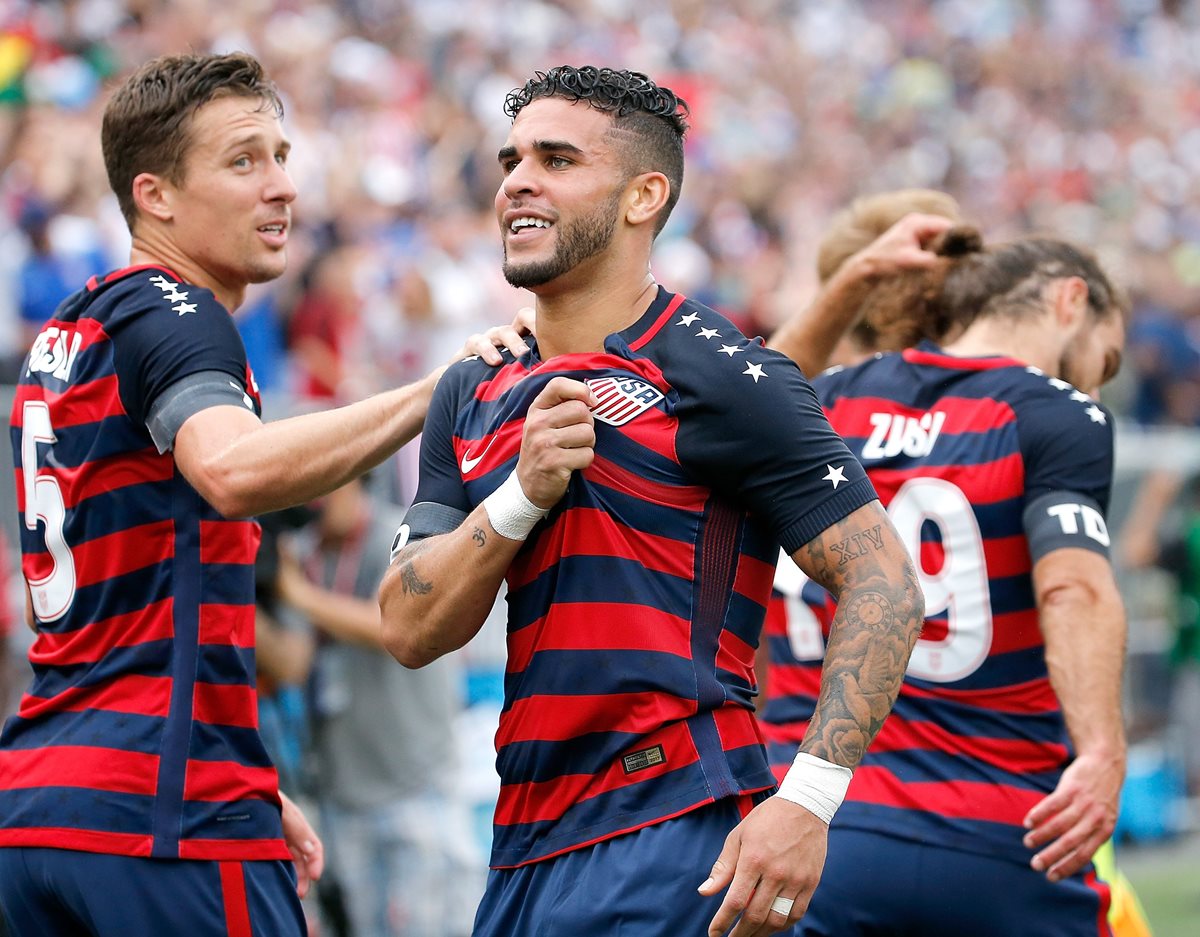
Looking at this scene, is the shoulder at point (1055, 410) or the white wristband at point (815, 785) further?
the shoulder at point (1055, 410)

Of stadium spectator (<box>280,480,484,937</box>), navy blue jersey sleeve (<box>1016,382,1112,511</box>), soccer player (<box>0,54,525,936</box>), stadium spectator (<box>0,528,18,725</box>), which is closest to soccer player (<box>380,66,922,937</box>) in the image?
soccer player (<box>0,54,525,936</box>)

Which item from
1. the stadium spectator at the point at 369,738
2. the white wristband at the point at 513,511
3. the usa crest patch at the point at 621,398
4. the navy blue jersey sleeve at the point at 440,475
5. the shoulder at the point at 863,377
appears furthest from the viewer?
the stadium spectator at the point at 369,738

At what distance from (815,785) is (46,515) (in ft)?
6.39

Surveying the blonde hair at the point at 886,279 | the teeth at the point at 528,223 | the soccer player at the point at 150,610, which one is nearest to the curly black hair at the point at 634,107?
the teeth at the point at 528,223

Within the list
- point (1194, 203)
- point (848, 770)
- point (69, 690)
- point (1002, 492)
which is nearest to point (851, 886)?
point (1002, 492)

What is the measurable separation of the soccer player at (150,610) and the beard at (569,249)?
0.48 meters

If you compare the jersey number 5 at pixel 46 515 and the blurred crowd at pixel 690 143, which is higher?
the blurred crowd at pixel 690 143

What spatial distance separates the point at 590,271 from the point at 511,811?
1129 millimetres

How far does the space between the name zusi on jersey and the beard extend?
4.75ft

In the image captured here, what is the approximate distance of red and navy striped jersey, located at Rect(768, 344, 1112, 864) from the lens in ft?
14.2

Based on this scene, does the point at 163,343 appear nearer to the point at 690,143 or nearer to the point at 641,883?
the point at 641,883

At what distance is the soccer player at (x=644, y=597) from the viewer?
309 centimetres

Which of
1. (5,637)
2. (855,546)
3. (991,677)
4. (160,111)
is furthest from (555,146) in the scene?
(5,637)

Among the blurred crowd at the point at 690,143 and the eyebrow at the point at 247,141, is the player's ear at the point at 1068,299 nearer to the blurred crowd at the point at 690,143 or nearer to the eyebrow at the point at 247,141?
the eyebrow at the point at 247,141
